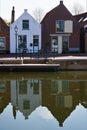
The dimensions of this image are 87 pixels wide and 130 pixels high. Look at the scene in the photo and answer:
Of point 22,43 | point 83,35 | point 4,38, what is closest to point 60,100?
point 22,43

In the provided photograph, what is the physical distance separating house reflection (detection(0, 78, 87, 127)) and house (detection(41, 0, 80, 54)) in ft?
57.7

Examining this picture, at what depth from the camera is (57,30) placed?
131 feet

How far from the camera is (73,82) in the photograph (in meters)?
21.4

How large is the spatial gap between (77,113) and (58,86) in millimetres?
7468

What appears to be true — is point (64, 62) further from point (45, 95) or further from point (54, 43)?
point (45, 95)

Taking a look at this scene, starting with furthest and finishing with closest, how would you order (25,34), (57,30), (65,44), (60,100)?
(65,44) < (57,30) < (25,34) < (60,100)

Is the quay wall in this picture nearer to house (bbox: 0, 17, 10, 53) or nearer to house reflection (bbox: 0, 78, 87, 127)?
house reflection (bbox: 0, 78, 87, 127)

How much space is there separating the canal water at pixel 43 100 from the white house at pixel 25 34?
47.1 ft

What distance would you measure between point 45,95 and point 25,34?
2307 centimetres

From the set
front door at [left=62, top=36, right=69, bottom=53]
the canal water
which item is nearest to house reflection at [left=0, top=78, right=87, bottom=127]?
the canal water

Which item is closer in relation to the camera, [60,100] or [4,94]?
[60,100]

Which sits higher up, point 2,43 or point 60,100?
point 2,43

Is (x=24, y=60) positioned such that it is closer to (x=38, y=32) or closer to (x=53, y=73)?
(x=53, y=73)

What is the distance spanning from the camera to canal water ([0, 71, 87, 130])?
11.1 m
